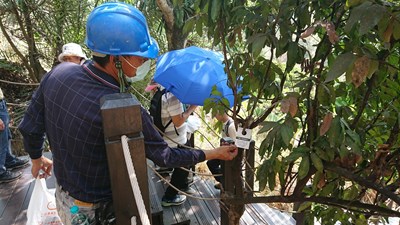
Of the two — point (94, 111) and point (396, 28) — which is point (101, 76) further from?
point (396, 28)

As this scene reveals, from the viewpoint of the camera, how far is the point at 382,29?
2.17 feet

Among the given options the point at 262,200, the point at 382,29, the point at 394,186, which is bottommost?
the point at 262,200

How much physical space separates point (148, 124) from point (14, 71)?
581 centimetres

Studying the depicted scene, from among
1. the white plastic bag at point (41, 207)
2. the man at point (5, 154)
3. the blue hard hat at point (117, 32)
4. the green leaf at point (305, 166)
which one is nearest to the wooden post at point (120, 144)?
the blue hard hat at point (117, 32)

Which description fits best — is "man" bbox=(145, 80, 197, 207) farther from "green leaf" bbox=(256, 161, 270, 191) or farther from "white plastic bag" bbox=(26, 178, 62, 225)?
"green leaf" bbox=(256, 161, 270, 191)

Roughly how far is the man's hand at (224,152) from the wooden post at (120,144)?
0.44 meters

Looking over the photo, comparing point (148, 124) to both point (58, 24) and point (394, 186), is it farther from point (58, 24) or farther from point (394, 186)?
point (58, 24)

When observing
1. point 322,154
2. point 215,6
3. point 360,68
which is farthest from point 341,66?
point 215,6

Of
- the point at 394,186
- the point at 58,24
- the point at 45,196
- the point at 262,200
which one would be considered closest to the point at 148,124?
the point at 262,200

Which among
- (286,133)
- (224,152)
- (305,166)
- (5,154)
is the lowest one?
(5,154)

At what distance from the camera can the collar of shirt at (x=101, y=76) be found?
45.5 inches

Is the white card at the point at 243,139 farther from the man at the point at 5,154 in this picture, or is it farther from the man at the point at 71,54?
the man at the point at 5,154

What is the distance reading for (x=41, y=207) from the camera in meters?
1.94

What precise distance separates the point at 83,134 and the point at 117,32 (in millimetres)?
418
